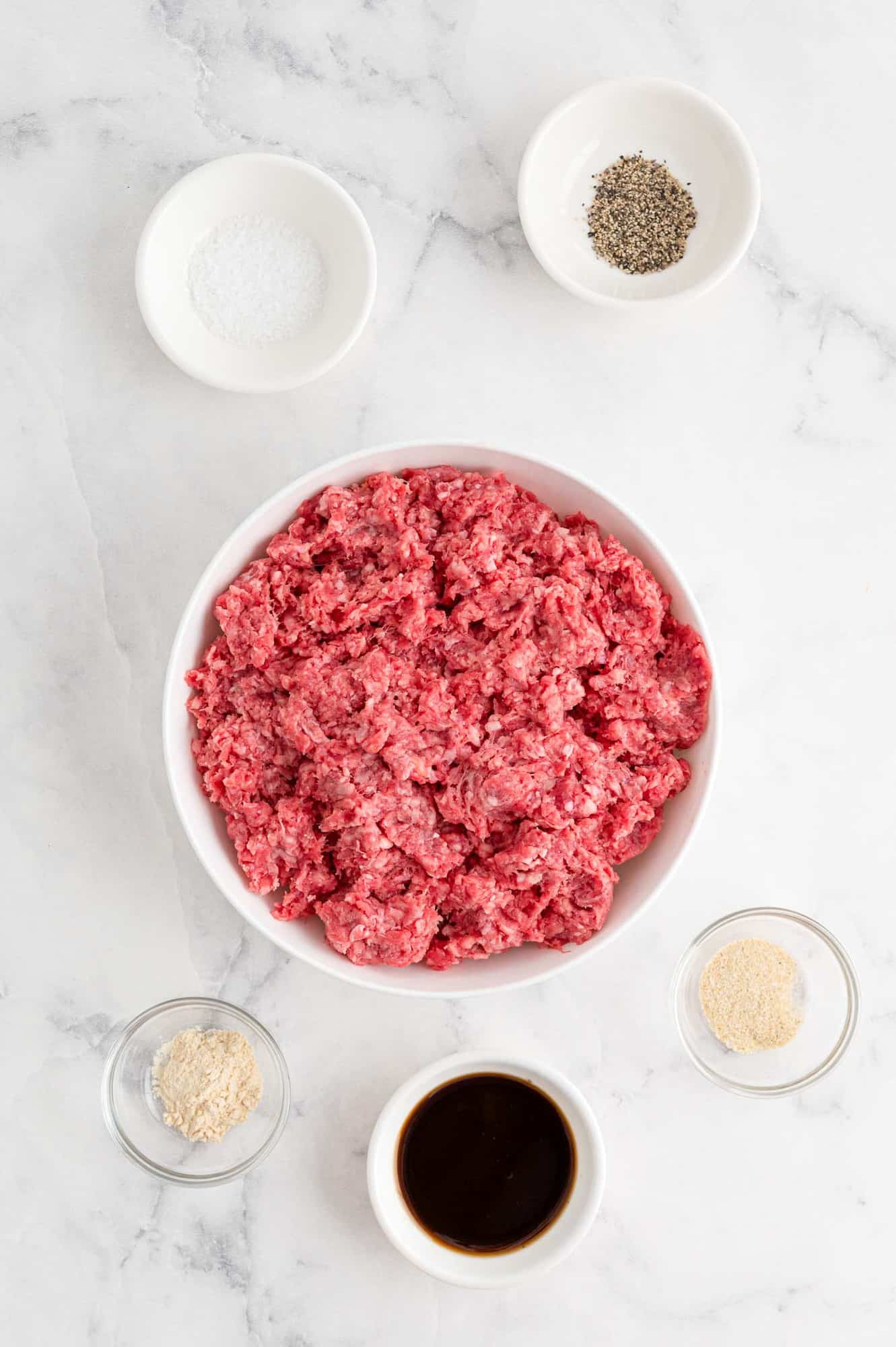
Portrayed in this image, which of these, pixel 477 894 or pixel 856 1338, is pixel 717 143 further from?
pixel 856 1338

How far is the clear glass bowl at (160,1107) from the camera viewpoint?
2.93 meters

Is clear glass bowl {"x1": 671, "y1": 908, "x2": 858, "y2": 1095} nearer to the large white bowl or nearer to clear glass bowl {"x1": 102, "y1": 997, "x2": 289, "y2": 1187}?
the large white bowl

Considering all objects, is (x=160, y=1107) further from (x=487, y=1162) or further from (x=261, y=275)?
(x=261, y=275)

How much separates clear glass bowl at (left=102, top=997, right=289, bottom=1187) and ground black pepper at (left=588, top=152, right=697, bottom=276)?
2336mm

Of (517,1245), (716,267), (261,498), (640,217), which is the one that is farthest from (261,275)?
(517,1245)

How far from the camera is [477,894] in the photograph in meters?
2.53

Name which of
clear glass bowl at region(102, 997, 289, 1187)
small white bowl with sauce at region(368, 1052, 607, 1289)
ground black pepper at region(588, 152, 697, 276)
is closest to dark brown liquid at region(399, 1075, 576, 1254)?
small white bowl with sauce at region(368, 1052, 607, 1289)

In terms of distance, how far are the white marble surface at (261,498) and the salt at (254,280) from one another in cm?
19

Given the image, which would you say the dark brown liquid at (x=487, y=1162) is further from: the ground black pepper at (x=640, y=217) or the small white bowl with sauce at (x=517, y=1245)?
the ground black pepper at (x=640, y=217)

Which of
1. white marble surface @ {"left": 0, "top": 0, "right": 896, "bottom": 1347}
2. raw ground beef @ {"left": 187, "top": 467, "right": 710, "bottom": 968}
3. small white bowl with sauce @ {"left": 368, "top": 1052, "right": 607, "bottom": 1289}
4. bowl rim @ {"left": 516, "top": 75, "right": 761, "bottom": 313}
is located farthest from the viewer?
white marble surface @ {"left": 0, "top": 0, "right": 896, "bottom": 1347}

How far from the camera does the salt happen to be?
3.02 metres

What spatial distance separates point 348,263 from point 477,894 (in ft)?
5.71

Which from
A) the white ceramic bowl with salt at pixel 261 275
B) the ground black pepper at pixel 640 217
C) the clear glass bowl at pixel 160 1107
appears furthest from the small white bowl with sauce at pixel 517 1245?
the ground black pepper at pixel 640 217

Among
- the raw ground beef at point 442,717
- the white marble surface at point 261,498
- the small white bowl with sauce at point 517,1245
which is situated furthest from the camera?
the white marble surface at point 261,498
